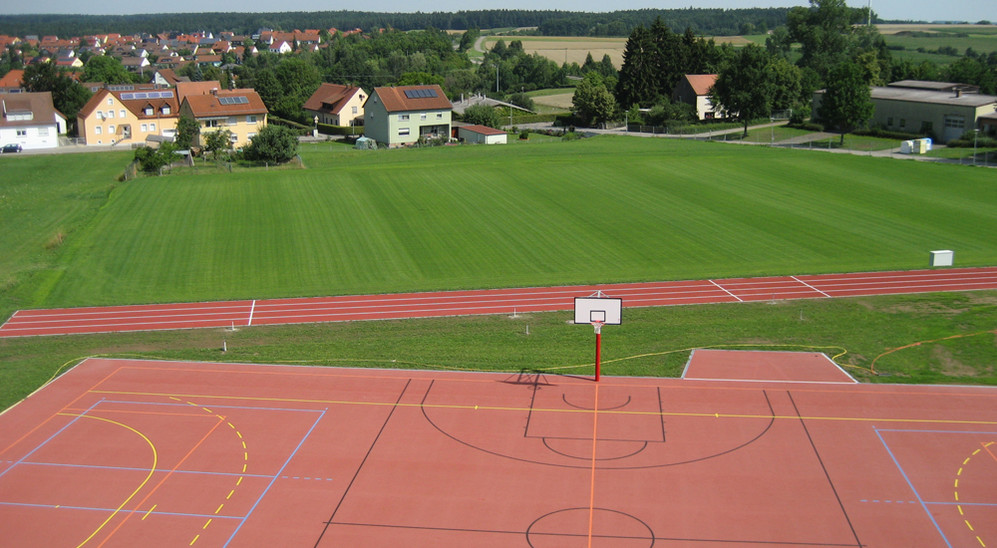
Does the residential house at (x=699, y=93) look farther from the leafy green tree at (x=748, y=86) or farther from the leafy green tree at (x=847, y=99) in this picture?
the leafy green tree at (x=847, y=99)

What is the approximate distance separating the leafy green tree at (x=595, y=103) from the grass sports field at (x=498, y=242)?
30.7 meters

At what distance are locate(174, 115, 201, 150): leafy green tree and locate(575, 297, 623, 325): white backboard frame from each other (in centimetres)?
5557

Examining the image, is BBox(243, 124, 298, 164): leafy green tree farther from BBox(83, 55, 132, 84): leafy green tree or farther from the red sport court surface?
BBox(83, 55, 132, 84): leafy green tree

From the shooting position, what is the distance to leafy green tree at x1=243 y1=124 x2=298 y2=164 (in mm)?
65375

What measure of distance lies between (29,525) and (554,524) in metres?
12.1

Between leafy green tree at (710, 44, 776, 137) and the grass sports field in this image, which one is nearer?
the grass sports field

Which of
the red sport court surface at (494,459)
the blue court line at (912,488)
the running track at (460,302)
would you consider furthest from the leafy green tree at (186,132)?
the blue court line at (912,488)

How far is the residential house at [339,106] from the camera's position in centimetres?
10431

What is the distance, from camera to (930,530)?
61.3 feet

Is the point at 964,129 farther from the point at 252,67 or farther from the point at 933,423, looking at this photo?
the point at 252,67

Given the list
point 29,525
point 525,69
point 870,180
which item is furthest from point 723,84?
point 29,525

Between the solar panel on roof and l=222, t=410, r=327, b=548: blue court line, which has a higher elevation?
the solar panel on roof

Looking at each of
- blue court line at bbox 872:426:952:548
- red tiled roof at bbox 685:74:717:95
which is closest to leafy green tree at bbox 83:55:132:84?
red tiled roof at bbox 685:74:717:95

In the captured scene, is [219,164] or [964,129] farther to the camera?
[964,129]
